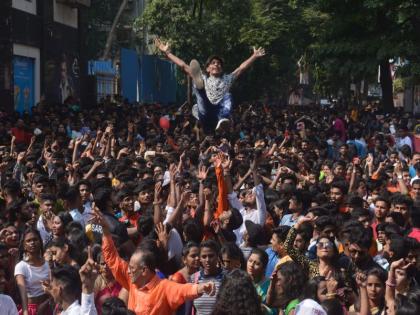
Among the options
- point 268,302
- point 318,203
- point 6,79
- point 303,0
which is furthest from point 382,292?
point 303,0

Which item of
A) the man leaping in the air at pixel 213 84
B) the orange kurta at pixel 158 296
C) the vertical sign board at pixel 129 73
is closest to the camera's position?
the orange kurta at pixel 158 296

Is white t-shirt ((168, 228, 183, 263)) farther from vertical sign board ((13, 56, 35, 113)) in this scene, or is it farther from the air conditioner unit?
the air conditioner unit

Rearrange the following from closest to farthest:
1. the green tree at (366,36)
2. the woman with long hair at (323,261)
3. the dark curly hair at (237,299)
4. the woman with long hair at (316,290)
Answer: the dark curly hair at (237,299) → the woman with long hair at (316,290) → the woman with long hair at (323,261) → the green tree at (366,36)

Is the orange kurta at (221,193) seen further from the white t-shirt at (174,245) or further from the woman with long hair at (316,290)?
the woman with long hair at (316,290)

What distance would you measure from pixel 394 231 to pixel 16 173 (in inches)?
214

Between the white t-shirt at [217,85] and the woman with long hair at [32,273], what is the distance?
18.7 feet

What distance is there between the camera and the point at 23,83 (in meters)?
24.2

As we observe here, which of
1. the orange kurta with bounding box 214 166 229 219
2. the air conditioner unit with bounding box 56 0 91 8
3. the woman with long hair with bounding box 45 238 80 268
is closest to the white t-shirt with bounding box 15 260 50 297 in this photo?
the woman with long hair with bounding box 45 238 80 268

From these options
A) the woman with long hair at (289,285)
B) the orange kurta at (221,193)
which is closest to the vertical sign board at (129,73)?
the orange kurta at (221,193)

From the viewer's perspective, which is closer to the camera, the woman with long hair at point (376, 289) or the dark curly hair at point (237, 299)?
the dark curly hair at point (237, 299)

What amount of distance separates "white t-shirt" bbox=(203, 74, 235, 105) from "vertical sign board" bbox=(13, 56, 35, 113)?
11.5 metres

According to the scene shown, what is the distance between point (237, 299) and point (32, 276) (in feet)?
7.98

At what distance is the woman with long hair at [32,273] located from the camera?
694 centimetres

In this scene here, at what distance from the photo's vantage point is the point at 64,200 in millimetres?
9219
